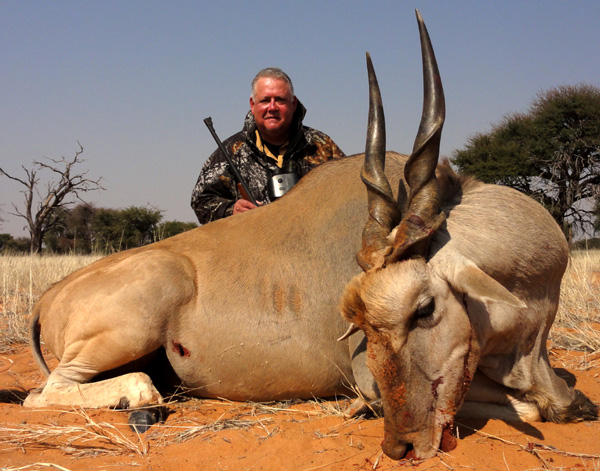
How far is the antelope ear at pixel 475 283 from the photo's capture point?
2.95m

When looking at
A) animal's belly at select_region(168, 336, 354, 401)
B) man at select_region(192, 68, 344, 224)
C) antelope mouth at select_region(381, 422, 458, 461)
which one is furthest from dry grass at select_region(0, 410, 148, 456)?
man at select_region(192, 68, 344, 224)

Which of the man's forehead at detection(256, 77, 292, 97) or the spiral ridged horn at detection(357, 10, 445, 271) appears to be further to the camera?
the man's forehead at detection(256, 77, 292, 97)

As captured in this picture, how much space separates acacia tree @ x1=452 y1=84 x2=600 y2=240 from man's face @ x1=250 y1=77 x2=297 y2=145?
56.0 ft

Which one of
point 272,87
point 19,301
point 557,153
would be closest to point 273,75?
point 272,87

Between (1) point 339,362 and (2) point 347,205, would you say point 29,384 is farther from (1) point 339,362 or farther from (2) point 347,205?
(2) point 347,205

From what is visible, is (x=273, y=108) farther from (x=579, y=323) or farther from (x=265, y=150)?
(x=579, y=323)

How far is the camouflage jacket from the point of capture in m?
6.82

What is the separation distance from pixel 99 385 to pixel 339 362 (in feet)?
5.52

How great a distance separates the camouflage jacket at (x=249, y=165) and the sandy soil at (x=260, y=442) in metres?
3.19

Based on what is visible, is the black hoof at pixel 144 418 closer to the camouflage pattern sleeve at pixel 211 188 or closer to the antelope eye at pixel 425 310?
the antelope eye at pixel 425 310

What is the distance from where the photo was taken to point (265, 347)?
415 centimetres

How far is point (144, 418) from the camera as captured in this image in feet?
12.5

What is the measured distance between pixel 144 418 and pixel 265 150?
380 centimetres

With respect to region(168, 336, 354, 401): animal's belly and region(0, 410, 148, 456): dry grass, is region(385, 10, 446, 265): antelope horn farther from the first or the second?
region(0, 410, 148, 456): dry grass
